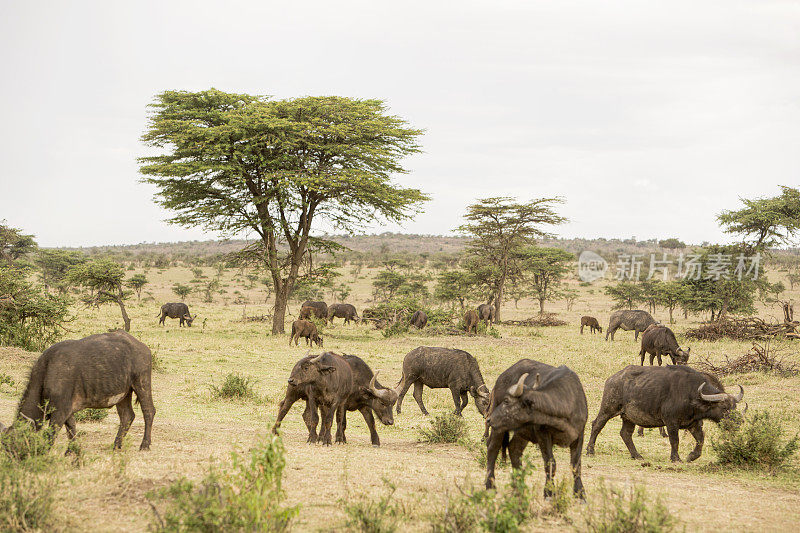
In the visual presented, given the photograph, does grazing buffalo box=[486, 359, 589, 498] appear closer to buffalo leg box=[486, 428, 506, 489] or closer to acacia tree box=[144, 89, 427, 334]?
buffalo leg box=[486, 428, 506, 489]

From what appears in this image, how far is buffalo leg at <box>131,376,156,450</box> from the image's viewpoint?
843 centimetres

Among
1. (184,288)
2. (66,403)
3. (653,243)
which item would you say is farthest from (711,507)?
(653,243)

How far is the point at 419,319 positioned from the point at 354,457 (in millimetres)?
22623

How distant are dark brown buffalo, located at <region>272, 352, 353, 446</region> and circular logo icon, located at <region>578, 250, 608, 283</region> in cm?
6923

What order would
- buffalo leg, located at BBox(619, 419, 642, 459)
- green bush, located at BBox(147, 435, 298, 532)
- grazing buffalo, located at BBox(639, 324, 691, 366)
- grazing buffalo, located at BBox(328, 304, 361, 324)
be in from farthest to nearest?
grazing buffalo, located at BBox(328, 304, 361, 324) < grazing buffalo, located at BBox(639, 324, 691, 366) < buffalo leg, located at BBox(619, 419, 642, 459) < green bush, located at BBox(147, 435, 298, 532)

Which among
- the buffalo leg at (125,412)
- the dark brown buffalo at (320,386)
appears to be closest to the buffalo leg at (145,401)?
the buffalo leg at (125,412)

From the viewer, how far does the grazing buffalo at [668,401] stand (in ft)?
31.6

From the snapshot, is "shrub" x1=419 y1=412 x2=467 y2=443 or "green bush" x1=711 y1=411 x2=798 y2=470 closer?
"green bush" x1=711 y1=411 x2=798 y2=470

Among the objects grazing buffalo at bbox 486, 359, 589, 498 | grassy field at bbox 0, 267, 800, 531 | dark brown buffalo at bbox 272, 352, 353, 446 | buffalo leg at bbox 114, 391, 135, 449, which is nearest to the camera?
grassy field at bbox 0, 267, 800, 531

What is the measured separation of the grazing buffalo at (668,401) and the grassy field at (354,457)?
0.58 metres

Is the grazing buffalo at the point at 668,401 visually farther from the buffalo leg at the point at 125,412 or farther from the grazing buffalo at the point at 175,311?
the grazing buffalo at the point at 175,311

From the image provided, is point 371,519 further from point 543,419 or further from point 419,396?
point 419,396

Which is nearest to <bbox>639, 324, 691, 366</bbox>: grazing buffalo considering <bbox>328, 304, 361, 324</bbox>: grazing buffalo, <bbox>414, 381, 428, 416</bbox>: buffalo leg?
<bbox>414, 381, 428, 416</bbox>: buffalo leg

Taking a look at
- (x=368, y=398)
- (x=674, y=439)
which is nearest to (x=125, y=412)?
(x=368, y=398)
